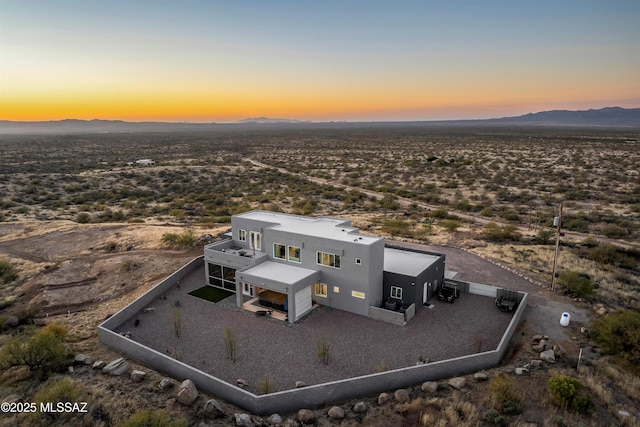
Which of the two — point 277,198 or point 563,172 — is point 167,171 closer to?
point 277,198

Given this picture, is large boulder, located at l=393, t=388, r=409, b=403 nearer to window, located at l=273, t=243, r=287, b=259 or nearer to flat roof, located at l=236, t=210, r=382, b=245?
flat roof, located at l=236, t=210, r=382, b=245

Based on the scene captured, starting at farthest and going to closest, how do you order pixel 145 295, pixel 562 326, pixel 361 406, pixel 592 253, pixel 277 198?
pixel 277 198 < pixel 592 253 < pixel 145 295 < pixel 562 326 < pixel 361 406

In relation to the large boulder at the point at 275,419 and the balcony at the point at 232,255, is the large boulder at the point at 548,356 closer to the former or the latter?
the large boulder at the point at 275,419

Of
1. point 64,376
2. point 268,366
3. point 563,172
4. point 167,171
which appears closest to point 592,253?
point 268,366

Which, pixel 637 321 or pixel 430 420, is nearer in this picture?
pixel 430 420

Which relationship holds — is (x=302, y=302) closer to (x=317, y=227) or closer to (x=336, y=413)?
(x=317, y=227)

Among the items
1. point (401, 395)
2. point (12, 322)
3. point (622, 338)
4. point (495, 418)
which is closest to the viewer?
point (495, 418)

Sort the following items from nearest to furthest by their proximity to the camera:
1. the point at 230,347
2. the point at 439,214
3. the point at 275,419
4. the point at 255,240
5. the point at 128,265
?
the point at 275,419 < the point at 230,347 < the point at 255,240 < the point at 128,265 < the point at 439,214

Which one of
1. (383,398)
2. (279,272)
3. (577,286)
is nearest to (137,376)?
(279,272)
